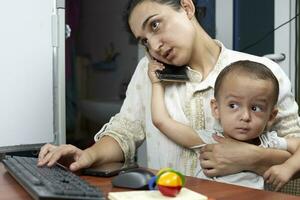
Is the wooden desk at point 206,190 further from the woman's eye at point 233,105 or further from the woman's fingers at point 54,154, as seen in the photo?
the woman's eye at point 233,105

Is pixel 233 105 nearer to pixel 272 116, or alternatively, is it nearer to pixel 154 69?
pixel 272 116

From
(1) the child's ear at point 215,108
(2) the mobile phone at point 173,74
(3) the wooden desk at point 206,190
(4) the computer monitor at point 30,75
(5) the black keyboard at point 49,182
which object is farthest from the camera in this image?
(4) the computer monitor at point 30,75

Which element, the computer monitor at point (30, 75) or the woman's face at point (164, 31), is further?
the computer monitor at point (30, 75)

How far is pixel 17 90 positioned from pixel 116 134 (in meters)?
0.45

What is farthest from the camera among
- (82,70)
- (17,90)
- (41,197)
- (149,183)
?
(82,70)

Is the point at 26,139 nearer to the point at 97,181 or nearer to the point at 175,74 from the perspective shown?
the point at 175,74

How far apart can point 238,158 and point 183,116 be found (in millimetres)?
278

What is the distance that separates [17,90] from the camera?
163cm

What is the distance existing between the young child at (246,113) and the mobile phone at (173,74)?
0.53 ft

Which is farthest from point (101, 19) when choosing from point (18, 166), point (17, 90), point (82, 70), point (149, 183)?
point (149, 183)

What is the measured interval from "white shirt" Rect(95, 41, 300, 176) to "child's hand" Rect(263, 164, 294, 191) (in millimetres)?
236

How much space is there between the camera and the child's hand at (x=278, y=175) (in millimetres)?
1106

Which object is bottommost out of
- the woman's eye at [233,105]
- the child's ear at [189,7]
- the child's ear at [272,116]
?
the child's ear at [272,116]

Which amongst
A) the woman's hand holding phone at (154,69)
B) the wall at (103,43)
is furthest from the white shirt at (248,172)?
the wall at (103,43)
